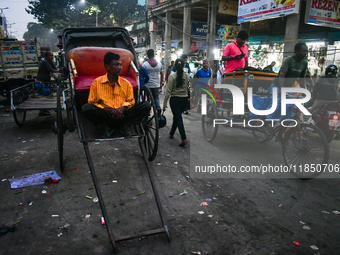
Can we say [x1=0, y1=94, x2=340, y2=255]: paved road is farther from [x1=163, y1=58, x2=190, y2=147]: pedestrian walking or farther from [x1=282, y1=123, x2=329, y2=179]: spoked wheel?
[x1=163, y1=58, x2=190, y2=147]: pedestrian walking

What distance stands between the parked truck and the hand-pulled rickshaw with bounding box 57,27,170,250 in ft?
19.6

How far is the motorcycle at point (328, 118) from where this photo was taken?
5.88 m

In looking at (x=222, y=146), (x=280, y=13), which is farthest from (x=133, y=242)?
(x=280, y=13)

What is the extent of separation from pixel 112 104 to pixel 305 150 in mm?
3030

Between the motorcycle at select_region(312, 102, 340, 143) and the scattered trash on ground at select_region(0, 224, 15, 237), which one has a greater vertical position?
the motorcycle at select_region(312, 102, 340, 143)

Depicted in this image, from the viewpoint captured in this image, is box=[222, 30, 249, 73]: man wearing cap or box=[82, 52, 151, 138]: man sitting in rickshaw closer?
box=[82, 52, 151, 138]: man sitting in rickshaw

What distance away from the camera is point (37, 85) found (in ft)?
25.7

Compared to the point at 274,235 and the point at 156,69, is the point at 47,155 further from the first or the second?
the point at 274,235

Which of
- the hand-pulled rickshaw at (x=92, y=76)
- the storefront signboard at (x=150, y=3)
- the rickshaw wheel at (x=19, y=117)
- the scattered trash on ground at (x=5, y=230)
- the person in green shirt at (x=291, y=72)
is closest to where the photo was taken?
the scattered trash on ground at (x=5, y=230)

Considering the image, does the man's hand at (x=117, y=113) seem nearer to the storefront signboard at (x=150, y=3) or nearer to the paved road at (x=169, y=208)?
the paved road at (x=169, y=208)

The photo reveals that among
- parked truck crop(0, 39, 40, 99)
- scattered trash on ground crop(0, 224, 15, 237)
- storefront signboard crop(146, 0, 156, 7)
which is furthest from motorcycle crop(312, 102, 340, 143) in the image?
storefront signboard crop(146, 0, 156, 7)

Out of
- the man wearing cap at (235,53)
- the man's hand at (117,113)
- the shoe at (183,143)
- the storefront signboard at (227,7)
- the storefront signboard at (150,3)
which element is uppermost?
the storefront signboard at (150,3)

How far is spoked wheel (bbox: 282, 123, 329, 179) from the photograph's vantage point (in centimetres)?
382

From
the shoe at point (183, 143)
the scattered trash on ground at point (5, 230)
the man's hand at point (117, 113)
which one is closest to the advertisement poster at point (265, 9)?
the shoe at point (183, 143)
